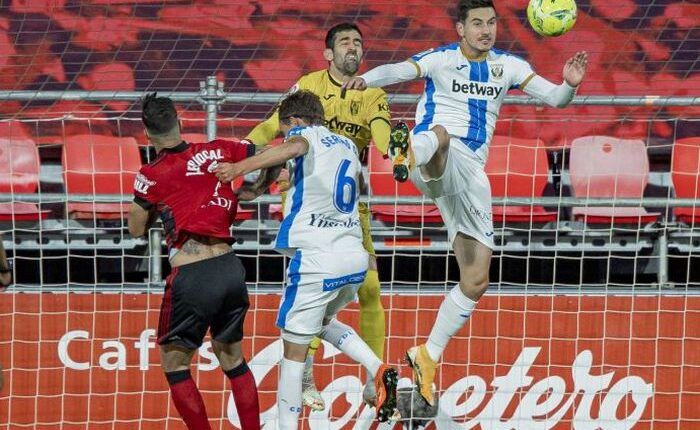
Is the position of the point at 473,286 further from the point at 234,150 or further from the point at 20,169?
the point at 20,169

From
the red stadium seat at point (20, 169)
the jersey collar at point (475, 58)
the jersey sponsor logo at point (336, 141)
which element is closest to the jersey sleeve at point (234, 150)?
the jersey sponsor logo at point (336, 141)

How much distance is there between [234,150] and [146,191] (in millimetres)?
487

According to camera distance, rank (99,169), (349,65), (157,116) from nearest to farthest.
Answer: (157,116) < (349,65) < (99,169)

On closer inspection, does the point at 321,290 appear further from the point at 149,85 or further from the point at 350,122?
the point at 149,85

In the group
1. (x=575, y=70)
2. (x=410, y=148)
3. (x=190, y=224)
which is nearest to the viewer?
(x=190, y=224)

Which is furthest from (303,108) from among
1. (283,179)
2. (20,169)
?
(20,169)

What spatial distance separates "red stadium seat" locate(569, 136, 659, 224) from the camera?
901cm

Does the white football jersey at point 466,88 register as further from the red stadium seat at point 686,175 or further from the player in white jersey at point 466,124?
the red stadium seat at point 686,175

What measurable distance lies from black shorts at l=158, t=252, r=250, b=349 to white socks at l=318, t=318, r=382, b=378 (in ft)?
2.46

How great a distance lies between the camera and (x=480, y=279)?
7340 millimetres

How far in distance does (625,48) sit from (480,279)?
198 inches

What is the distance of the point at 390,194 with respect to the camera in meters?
→ 9.20

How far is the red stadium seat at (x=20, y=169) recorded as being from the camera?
895cm

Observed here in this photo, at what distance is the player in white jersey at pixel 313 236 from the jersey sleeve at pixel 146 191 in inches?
19.4
